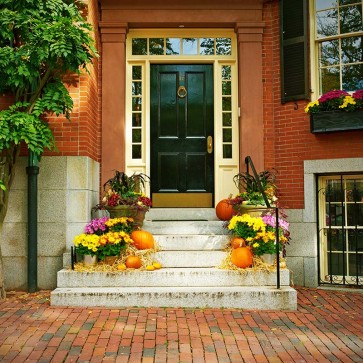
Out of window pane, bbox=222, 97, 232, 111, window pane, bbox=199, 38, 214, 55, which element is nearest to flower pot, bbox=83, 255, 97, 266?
window pane, bbox=222, 97, 232, 111

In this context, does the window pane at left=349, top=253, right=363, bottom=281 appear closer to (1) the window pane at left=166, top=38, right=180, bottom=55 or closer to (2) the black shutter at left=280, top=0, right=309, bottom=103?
(2) the black shutter at left=280, top=0, right=309, bottom=103

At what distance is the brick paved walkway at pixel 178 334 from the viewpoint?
381cm

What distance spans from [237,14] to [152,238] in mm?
3779

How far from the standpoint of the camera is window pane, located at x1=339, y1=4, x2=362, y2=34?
6918mm

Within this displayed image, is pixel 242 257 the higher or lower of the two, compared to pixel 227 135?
lower

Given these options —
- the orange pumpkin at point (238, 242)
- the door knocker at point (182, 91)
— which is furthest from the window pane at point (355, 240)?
the door knocker at point (182, 91)

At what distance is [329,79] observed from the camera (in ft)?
23.1

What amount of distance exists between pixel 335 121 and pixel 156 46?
Answer: 310 centimetres

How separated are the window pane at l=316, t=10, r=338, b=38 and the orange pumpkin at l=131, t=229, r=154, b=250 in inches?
157

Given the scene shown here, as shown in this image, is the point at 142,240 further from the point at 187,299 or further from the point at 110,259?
the point at 187,299

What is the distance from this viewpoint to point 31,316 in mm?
4871

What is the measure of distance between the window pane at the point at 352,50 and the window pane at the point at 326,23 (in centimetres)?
25

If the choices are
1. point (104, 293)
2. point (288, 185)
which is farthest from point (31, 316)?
point (288, 185)

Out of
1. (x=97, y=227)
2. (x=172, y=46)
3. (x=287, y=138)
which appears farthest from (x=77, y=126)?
(x=287, y=138)
